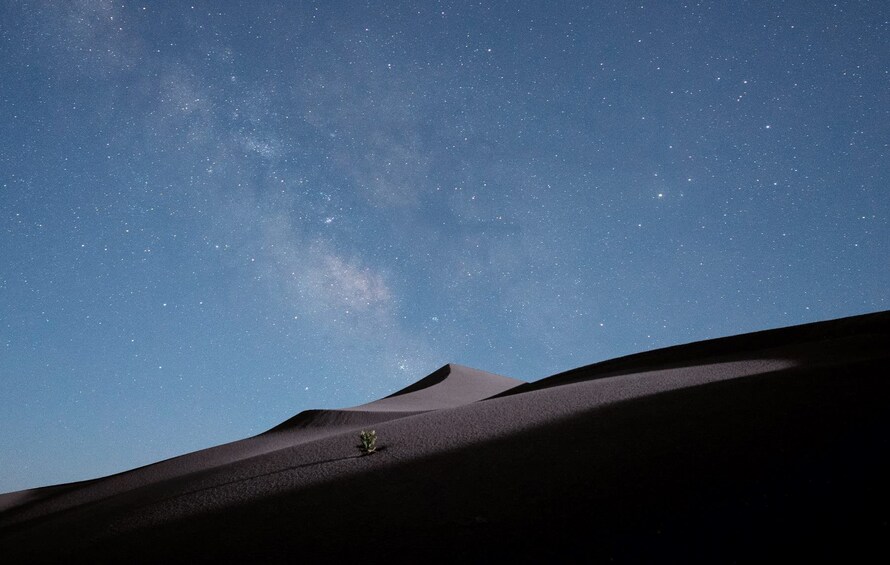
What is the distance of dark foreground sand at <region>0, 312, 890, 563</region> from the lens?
443 cm

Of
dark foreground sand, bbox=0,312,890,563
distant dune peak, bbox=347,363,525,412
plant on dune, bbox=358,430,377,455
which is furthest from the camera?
distant dune peak, bbox=347,363,525,412

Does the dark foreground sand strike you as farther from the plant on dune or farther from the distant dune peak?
the distant dune peak

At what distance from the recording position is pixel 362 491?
776cm

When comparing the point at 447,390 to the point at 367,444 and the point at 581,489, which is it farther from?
the point at 581,489

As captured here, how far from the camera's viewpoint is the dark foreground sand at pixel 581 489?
4433 mm

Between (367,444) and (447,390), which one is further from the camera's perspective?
(447,390)

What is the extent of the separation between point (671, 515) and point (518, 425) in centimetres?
546

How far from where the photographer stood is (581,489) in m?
5.91

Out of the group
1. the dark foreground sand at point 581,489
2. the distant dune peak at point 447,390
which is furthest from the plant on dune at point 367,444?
the distant dune peak at point 447,390

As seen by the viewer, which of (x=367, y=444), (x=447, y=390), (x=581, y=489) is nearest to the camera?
(x=581, y=489)

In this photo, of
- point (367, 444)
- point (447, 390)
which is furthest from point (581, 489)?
point (447, 390)

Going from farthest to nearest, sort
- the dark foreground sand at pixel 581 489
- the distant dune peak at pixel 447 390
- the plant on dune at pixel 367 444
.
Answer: the distant dune peak at pixel 447 390, the plant on dune at pixel 367 444, the dark foreground sand at pixel 581 489

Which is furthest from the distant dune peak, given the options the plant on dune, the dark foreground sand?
the dark foreground sand

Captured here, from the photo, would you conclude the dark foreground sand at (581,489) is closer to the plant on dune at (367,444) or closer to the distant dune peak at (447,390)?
the plant on dune at (367,444)
